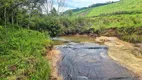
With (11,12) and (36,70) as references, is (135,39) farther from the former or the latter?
(36,70)

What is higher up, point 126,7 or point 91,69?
point 126,7

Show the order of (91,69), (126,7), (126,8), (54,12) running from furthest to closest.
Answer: (54,12) → (126,7) → (126,8) → (91,69)

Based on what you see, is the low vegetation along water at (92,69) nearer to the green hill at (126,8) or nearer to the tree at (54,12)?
the green hill at (126,8)

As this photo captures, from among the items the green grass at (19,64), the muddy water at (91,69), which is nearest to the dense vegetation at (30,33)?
the green grass at (19,64)

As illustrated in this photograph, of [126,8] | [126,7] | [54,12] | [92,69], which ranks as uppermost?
[126,7]

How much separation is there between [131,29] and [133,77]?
2832cm

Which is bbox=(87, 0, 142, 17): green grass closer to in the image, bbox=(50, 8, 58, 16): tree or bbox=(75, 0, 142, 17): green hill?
bbox=(75, 0, 142, 17): green hill

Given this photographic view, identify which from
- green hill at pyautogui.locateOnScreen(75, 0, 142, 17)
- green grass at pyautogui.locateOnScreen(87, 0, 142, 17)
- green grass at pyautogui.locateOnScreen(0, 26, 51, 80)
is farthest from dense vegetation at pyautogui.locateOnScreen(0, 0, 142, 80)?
green grass at pyautogui.locateOnScreen(87, 0, 142, 17)

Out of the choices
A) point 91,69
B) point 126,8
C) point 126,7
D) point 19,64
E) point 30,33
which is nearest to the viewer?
point 19,64

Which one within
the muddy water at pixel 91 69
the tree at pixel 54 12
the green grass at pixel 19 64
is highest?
the tree at pixel 54 12

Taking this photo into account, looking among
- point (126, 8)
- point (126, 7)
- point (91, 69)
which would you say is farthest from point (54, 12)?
point (91, 69)

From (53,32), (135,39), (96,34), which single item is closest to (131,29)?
(135,39)

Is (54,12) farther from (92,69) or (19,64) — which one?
(19,64)

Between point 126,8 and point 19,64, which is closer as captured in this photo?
point 19,64
